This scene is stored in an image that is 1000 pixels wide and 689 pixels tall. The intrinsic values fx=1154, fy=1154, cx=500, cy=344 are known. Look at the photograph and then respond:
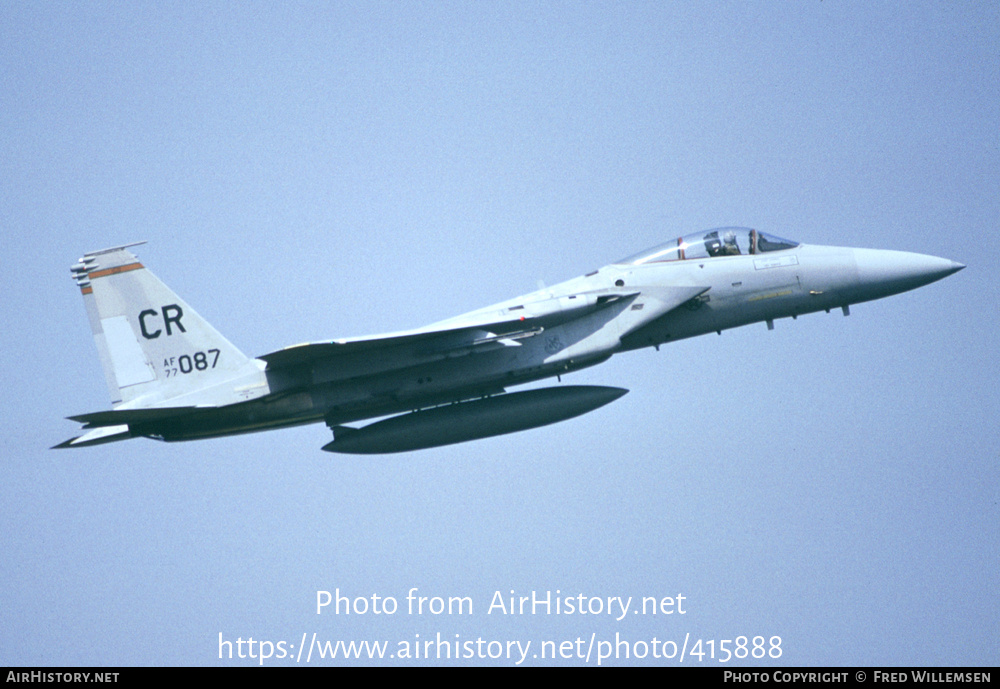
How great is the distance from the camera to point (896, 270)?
2025 cm

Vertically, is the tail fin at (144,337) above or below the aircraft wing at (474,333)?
above

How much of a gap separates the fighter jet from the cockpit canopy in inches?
1.0

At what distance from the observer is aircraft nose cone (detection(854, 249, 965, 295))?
2022 centimetres

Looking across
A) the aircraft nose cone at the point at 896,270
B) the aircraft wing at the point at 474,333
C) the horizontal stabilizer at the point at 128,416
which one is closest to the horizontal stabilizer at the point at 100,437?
the horizontal stabilizer at the point at 128,416

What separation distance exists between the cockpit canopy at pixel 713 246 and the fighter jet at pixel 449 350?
2 cm

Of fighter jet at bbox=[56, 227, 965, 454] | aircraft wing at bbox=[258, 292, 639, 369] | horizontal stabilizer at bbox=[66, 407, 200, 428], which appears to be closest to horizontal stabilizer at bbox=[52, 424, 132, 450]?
fighter jet at bbox=[56, 227, 965, 454]

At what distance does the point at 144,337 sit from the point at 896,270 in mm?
13030

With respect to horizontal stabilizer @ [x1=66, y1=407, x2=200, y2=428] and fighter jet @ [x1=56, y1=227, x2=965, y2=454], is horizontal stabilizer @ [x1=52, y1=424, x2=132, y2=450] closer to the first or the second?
fighter jet @ [x1=56, y1=227, x2=965, y2=454]

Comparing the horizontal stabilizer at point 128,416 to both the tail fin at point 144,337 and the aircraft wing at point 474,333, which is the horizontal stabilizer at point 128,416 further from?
the aircraft wing at point 474,333

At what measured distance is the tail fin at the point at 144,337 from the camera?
19297 millimetres

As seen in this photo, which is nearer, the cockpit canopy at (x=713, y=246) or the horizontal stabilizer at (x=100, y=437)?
the horizontal stabilizer at (x=100, y=437)

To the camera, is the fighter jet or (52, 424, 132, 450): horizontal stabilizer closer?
the fighter jet

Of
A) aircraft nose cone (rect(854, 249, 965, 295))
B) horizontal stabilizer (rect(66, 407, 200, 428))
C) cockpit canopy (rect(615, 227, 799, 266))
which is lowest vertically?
aircraft nose cone (rect(854, 249, 965, 295))

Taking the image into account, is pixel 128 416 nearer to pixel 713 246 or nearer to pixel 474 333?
pixel 474 333
